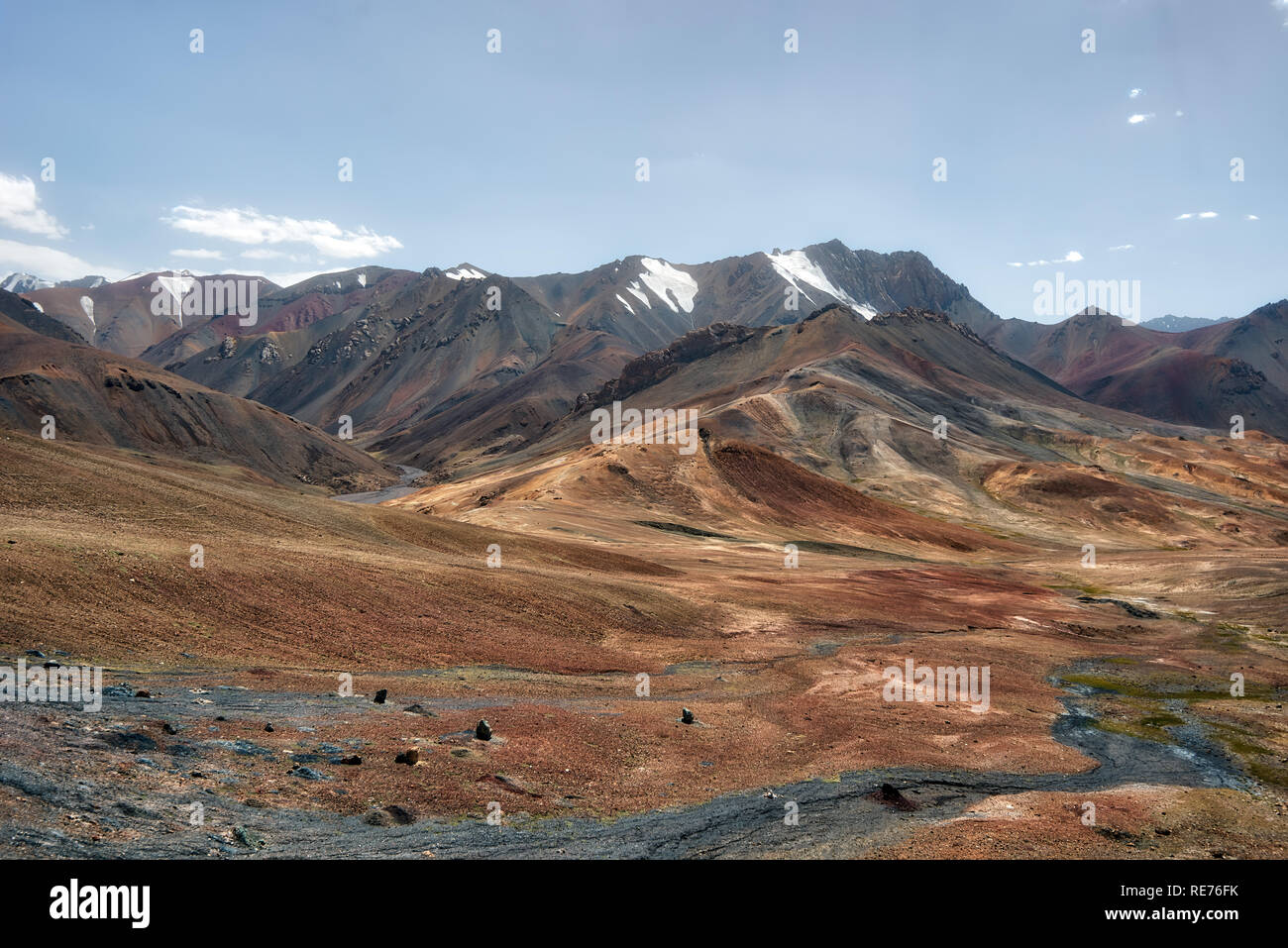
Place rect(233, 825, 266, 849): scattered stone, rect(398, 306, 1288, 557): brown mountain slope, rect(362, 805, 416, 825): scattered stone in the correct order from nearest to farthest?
rect(233, 825, 266, 849): scattered stone < rect(362, 805, 416, 825): scattered stone < rect(398, 306, 1288, 557): brown mountain slope

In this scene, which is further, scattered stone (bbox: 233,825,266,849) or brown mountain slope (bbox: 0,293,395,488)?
brown mountain slope (bbox: 0,293,395,488)

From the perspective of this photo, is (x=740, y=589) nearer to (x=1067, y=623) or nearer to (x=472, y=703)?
(x=1067, y=623)

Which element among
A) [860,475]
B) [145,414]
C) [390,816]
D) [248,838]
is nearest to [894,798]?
[390,816]

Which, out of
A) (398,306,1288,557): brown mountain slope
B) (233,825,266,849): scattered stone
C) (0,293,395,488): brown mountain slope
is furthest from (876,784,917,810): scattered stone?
(0,293,395,488): brown mountain slope

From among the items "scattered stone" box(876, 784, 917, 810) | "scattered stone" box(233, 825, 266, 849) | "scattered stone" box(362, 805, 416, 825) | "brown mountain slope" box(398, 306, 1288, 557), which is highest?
"brown mountain slope" box(398, 306, 1288, 557)

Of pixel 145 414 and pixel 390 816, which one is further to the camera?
pixel 145 414

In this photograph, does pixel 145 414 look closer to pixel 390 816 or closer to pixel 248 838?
pixel 390 816

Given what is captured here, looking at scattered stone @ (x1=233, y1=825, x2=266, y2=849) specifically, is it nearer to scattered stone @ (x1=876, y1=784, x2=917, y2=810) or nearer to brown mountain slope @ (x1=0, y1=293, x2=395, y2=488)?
scattered stone @ (x1=876, y1=784, x2=917, y2=810)

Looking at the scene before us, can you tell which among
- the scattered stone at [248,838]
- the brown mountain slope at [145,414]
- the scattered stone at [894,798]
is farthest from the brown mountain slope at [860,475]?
the scattered stone at [248,838]

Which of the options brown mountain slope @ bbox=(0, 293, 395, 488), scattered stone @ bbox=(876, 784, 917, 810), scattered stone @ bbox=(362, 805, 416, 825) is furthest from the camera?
brown mountain slope @ bbox=(0, 293, 395, 488)

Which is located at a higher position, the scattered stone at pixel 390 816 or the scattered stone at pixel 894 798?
the scattered stone at pixel 390 816

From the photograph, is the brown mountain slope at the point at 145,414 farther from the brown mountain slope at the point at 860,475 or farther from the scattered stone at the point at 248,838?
the scattered stone at the point at 248,838

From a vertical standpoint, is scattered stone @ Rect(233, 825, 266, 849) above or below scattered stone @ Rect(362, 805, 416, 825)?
above
